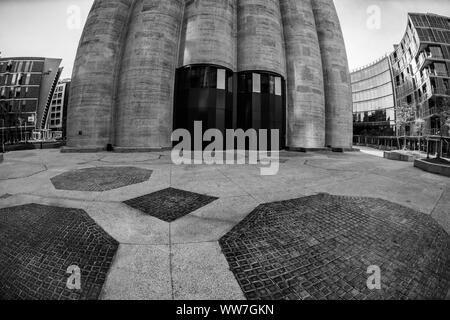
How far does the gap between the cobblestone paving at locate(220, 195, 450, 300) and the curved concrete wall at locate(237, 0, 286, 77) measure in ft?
75.0

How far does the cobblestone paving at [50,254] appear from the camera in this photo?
2402 millimetres

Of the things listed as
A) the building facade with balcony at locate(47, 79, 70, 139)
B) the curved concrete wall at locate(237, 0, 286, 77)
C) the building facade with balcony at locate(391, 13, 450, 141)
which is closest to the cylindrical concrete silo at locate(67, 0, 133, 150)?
the curved concrete wall at locate(237, 0, 286, 77)

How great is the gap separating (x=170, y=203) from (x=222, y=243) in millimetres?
2633

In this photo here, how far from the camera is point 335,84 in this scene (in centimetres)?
2756

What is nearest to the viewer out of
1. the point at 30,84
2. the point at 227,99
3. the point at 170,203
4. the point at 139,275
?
the point at 139,275

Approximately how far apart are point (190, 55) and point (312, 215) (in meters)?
23.3

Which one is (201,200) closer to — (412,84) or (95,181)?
(95,181)

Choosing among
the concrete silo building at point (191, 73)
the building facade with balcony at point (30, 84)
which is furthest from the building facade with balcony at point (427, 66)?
the building facade with balcony at point (30, 84)

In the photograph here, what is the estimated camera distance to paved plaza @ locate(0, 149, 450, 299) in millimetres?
2432

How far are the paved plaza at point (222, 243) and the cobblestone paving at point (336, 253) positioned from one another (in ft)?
0.06

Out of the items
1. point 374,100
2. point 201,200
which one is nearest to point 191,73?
point 201,200

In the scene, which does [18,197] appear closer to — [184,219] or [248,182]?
[184,219]

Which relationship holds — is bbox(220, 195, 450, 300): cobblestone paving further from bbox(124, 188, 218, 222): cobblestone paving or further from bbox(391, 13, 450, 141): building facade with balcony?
bbox(391, 13, 450, 141): building facade with balcony

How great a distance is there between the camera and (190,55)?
22.2 m
